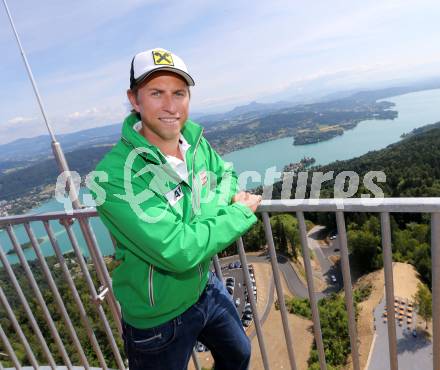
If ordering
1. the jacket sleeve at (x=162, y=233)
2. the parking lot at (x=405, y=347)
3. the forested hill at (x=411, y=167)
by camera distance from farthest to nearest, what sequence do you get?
the forested hill at (x=411, y=167), the parking lot at (x=405, y=347), the jacket sleeve at (x=162, y=233)

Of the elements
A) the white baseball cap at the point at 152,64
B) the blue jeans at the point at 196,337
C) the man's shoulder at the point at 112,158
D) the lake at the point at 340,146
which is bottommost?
the lake at the point at 340,146

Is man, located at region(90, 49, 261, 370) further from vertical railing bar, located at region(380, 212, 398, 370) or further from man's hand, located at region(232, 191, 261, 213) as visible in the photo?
vertical railing bar, located at region(380, 212, 398, 370)

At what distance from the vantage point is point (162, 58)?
129cm

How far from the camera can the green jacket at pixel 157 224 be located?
3.64 feet

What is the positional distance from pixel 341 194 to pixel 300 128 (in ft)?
375

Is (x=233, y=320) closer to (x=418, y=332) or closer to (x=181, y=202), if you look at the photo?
(x=181, y=202)

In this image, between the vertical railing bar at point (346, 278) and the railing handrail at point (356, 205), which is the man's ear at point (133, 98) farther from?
the vertical railing bar at point (346, 278)

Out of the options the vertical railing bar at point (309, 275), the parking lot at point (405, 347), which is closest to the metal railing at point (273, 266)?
the vertical railing bar at point (309, 275)

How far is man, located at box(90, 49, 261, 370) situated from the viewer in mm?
1120

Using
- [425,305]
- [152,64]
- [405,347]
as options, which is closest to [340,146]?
[425,305]

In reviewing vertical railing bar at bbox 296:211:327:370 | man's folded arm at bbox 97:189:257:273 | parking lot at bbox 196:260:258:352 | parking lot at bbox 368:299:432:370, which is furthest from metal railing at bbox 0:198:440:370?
parking lot at bbox 368:299:432:370

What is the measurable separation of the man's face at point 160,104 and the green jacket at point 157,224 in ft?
0.26

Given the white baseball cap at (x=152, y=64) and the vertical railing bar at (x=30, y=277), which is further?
the vertical railing bar at (x=30, y=277)

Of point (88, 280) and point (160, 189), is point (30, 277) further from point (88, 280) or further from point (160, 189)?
point (160, 189)
